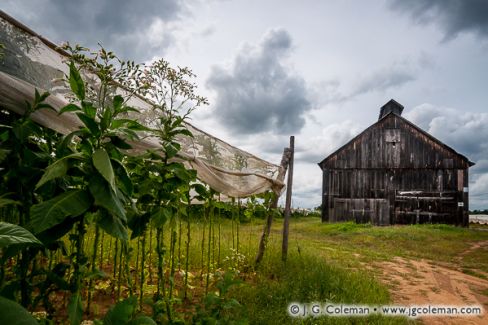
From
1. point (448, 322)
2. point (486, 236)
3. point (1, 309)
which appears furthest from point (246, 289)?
point (486, 236)

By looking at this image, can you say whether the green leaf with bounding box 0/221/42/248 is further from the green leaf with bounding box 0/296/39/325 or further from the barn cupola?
the barn cupola

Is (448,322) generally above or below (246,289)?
below

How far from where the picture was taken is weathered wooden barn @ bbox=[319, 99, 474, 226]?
1688 cm

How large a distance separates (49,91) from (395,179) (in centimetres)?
1779

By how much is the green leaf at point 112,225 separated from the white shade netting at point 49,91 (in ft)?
3.25

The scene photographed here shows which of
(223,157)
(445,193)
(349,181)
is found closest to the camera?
(223,157)

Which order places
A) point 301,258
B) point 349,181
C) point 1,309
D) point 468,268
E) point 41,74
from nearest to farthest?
1. point 1,309
2. point 41,74
3. point 301,258
4. point 468,268
5. point 349,181

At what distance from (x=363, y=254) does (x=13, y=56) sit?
952 cm

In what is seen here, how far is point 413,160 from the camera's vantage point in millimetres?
17391

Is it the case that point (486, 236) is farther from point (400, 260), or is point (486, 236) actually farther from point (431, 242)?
point (400, 260)

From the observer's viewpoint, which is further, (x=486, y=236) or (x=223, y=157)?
(x=486, y=236)

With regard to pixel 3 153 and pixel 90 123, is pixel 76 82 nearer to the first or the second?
pixel 90 123

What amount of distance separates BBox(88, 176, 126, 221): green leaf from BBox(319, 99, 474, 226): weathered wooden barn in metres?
17.8

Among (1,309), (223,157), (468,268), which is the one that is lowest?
(468,268)
